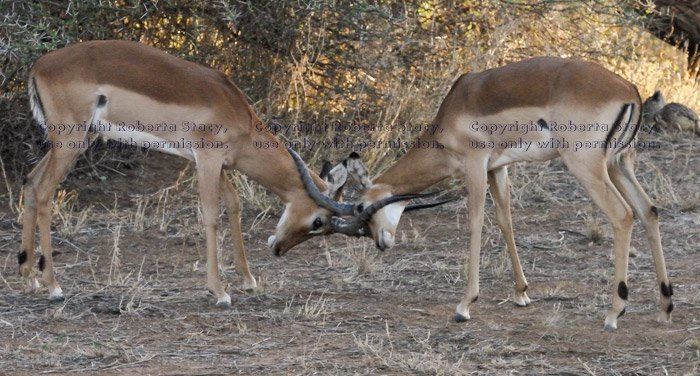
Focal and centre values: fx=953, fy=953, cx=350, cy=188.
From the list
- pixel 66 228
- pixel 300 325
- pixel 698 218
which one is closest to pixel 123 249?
pixel 66 228

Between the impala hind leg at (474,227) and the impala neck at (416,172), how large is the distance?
336mm

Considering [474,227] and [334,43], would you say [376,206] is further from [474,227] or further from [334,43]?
[334,43]

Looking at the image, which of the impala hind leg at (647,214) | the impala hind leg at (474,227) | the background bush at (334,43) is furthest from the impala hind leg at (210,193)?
the impala hind leg at (647,214)

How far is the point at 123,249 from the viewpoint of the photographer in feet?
23.6

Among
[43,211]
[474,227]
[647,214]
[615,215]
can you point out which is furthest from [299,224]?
[647,214]

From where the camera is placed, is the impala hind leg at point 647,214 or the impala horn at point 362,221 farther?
the impala horn at point 362,221

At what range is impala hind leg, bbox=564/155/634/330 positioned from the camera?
5285 mm

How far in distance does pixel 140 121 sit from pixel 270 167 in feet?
2.88

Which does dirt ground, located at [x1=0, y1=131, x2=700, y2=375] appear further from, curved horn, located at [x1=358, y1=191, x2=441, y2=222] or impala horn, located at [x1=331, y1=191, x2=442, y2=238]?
curved horn, located at [x1=358, y1=191, x2=441, y2=222]

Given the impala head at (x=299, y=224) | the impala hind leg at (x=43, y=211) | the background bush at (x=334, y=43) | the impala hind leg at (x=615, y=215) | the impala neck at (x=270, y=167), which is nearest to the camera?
the impala hind leg at (x=615, y=215)

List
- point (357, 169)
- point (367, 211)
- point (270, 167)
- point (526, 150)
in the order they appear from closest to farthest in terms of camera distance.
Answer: point (526, 150) < point (367, 211) < point (357, 169) < point (270, 167)

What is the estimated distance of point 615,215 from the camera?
532cm

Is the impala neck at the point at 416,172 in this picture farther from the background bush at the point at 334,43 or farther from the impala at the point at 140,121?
the background bush at the point at 334,43

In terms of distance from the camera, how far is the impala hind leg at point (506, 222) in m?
5.88
